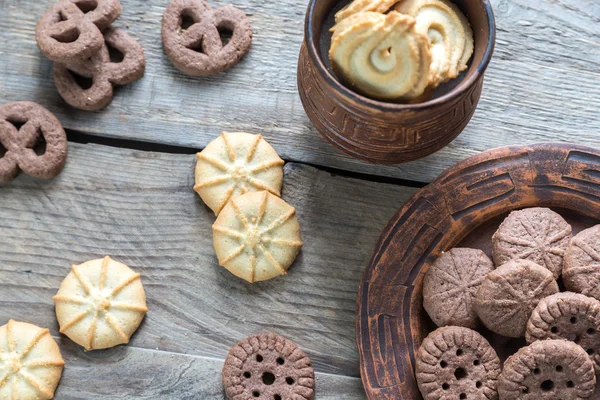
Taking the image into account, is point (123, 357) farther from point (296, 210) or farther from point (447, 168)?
point (447, 168)

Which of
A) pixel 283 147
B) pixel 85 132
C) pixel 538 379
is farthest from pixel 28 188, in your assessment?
pixel 538 379

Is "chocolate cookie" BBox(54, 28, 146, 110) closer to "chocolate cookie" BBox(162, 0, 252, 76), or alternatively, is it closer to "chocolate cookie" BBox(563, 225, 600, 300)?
"chocolate cookie" BBox(162, 0, 252, 76)

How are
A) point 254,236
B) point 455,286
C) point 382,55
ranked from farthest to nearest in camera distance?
point 254,236
point 455,286
point 382,55

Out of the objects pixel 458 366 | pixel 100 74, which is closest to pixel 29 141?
pixel 100 74

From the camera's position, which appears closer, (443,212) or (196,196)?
(443,212)

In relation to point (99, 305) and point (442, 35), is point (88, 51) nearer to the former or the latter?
point (99, 305)

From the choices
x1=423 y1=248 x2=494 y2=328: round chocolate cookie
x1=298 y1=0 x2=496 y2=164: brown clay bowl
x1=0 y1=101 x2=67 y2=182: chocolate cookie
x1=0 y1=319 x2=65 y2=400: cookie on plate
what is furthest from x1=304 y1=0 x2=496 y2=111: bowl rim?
x1=0 y1=319 x2=65 y2=400: cookie on plate

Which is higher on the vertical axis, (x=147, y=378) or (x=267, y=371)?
(x=267, y=371)
